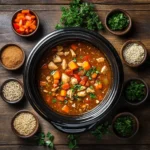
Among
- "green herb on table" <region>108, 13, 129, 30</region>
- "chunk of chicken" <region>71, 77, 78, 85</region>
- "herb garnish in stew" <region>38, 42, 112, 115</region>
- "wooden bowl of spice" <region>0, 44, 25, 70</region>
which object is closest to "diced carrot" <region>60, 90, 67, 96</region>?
"herb garnish in stew" <region>38, 42, 112, 115</region>

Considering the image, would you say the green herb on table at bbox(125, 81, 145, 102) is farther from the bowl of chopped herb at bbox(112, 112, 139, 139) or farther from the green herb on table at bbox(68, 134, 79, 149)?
the green herb on table at bbox(68, 134, 79, 149)

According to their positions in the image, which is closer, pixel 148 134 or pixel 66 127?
pixel 66 127

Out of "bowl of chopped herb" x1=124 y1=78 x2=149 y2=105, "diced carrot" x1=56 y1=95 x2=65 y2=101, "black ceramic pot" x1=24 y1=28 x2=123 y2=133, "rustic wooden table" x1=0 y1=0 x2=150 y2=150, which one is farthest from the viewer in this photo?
"rustic wooden table" x1=0 y1=0 x2=150 y2=150

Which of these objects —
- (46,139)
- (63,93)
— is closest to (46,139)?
(46,139)

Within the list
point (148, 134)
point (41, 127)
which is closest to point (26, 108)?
point (41, 127)

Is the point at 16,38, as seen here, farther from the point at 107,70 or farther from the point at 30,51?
the point at 107,70

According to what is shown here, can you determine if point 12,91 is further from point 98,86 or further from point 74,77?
point 98,86
